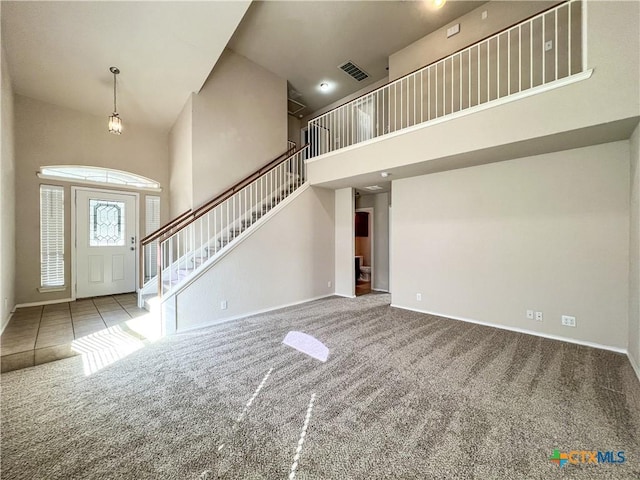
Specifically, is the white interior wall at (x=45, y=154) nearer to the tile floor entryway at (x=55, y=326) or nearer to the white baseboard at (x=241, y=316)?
the tile floor entryway at (x=55, y=326)

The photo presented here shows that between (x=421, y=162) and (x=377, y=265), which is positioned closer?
(x=421, y=162)

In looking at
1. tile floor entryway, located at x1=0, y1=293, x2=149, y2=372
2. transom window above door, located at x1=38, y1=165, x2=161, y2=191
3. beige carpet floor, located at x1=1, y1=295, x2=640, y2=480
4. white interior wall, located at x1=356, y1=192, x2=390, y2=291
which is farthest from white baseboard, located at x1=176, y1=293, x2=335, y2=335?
transom window above door, located at x1=38, y1=165, x2=161, y2=191

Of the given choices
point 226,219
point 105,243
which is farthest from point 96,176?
point 226,219

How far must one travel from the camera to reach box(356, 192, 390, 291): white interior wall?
690 cm

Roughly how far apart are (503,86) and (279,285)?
5366 millimetres

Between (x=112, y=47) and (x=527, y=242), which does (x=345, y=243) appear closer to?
(x=527, y=242)

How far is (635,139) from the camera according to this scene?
2.85 m

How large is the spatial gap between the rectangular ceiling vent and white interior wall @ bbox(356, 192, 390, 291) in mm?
3097

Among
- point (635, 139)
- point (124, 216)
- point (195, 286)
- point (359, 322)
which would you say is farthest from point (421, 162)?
point (124, 216)

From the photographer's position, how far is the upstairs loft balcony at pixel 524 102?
8.47ft

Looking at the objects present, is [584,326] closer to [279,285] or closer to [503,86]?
[503,86]

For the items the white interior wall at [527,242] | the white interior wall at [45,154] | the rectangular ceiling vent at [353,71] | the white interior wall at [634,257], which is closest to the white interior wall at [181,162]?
the white interior wall at [45,154]

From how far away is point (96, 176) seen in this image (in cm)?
541

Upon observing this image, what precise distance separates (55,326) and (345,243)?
532 centimetres
